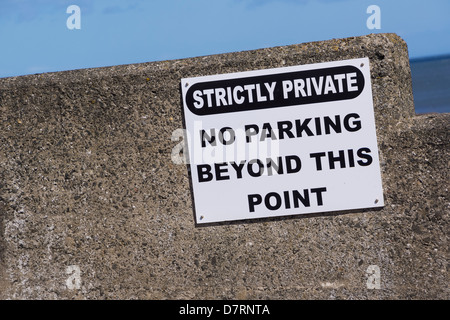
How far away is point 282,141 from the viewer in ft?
10.7

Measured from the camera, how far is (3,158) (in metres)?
3.39

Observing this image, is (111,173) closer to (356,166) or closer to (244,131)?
(244,131)

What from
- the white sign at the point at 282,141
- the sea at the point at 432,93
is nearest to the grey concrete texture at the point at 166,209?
the white sign at the point at 282,141

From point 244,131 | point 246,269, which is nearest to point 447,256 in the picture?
point 246,269

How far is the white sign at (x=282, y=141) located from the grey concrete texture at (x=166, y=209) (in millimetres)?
60

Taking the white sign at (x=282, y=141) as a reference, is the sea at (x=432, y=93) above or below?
above

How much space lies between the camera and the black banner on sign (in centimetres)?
321

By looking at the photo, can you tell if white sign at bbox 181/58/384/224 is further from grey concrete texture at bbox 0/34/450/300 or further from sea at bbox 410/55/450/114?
sea at bbox 410/55/450/114

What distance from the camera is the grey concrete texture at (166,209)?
320cm

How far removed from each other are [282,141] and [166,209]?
76cm

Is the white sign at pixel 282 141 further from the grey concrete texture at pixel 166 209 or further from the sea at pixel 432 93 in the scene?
the sea at pixel 432 93

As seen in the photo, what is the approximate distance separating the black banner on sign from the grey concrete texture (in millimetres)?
78

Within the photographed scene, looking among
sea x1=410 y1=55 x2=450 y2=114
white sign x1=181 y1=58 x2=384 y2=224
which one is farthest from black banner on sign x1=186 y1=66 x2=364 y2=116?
sea x1=410 y1=55 x2=450 y2=114
